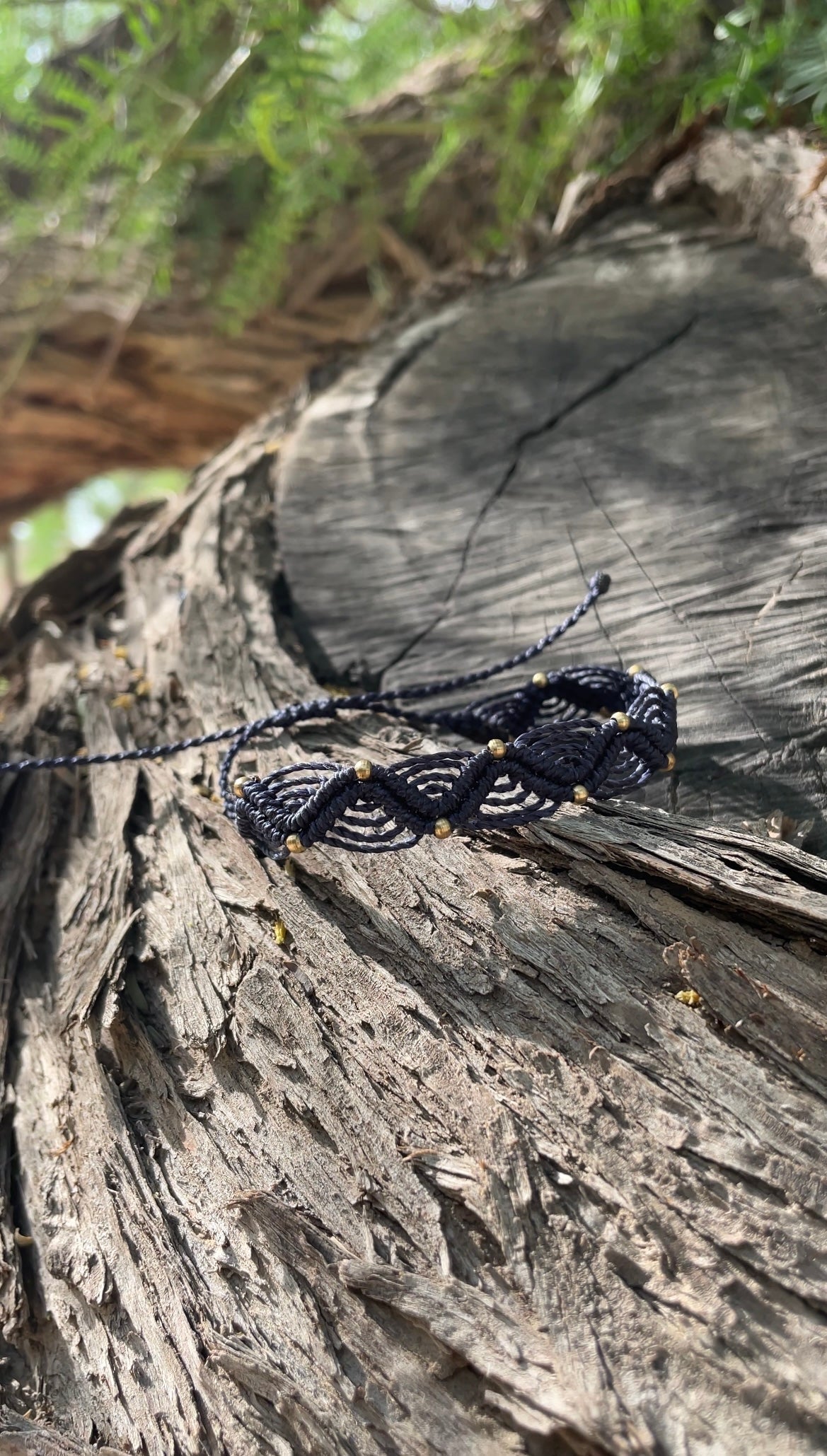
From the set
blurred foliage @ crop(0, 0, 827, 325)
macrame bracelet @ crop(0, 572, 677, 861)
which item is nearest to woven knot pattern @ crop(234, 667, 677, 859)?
macrame bracelet @ crop(0, 572, 677, 861)

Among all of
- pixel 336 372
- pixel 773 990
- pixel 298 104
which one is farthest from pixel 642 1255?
pixel 298 104

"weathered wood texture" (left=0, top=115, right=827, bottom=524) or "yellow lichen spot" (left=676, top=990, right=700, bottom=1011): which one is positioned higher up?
"weathered wood texture" (left=0, top=115, right=827, bottom=524)

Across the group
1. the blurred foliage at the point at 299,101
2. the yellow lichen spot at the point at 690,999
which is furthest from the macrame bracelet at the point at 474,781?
the blurred foliage at the point at 299,101

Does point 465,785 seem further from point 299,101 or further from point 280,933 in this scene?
point 299,101

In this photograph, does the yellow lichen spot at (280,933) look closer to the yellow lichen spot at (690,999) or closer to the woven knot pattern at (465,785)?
the woven knot pattern at (465,785)

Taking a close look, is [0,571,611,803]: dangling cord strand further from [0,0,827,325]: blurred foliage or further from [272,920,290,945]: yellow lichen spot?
[0,0,827,325]: blurred foliage
